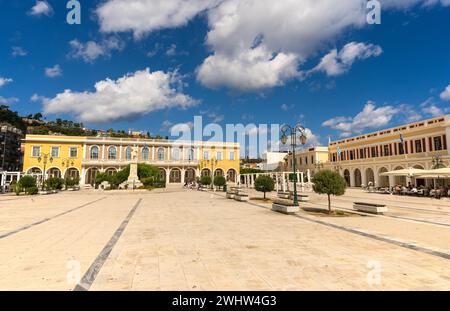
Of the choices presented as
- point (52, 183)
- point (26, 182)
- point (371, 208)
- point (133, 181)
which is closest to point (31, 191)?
point (26, 182)

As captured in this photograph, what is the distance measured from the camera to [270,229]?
856 centimetres

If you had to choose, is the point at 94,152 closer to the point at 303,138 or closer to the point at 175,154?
the point at 175,154

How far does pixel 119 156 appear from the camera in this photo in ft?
193

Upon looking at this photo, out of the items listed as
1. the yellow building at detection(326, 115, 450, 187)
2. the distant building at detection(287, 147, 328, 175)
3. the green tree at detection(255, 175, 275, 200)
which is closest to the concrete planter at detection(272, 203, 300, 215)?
the green tree at detection(255, 175, 275, 200)

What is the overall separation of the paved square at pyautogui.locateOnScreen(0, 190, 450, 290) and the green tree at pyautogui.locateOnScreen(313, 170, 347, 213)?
110 inches

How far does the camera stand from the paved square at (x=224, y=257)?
411 centimetres

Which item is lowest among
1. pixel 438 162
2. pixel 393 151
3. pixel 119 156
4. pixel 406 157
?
pixel 438 162

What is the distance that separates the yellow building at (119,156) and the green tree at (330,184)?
1526 inches

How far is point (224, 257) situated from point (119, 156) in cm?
5793

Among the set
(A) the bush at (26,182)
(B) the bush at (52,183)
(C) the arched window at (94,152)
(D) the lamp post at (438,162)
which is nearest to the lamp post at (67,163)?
(C) the arched window at (94,152)

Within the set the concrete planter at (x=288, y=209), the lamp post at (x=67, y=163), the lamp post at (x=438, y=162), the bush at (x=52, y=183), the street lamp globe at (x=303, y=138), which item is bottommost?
the concrete planter at (x=288, y=209)

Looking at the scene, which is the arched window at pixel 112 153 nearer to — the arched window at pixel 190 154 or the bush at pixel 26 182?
the arched window at pixel 190 154

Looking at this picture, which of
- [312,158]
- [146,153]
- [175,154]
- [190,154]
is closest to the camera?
[312,158]
